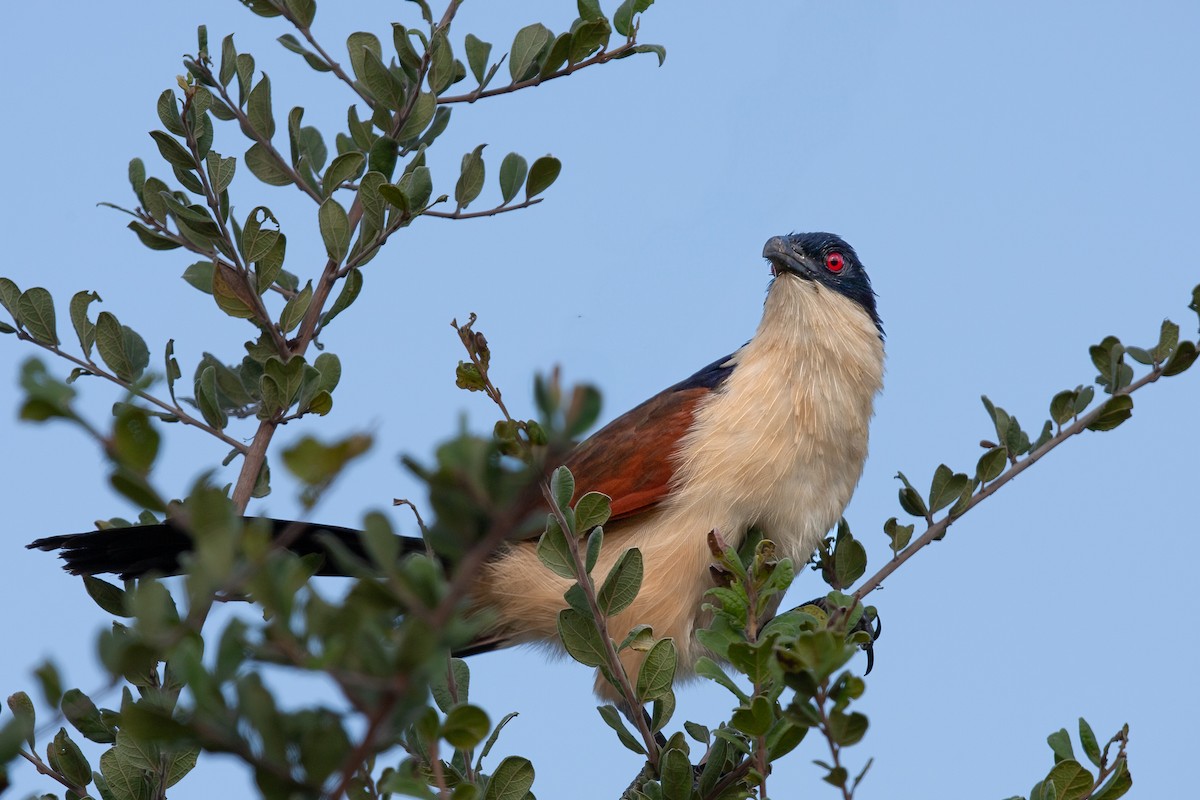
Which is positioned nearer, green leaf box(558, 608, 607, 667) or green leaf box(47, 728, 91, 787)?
green leaf box(558, 608, 607, 667)

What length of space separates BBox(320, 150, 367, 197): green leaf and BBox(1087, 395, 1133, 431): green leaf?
173cm

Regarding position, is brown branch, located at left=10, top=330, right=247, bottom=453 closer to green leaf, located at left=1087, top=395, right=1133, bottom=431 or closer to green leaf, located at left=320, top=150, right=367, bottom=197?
green leaf, located at left=320, top=150, right=367, bottom=197

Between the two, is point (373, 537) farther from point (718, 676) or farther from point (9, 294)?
point (9, 294)

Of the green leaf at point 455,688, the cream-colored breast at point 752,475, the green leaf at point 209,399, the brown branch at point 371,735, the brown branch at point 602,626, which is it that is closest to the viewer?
the brown branch at point 371,735

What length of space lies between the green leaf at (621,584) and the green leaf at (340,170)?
1043 millimetres

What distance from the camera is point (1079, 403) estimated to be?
2.76 metres

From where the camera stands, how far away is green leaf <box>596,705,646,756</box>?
2686 mm

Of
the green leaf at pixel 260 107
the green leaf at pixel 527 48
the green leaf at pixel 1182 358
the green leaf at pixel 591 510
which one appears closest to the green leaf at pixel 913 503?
the green leaf at pixel 1182 358

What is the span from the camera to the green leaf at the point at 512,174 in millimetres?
2771

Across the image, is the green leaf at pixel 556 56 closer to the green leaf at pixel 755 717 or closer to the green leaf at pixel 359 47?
the green leaf at pixel 359 47

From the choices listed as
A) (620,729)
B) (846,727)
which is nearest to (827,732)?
(846,727)

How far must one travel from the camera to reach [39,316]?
2697 mm

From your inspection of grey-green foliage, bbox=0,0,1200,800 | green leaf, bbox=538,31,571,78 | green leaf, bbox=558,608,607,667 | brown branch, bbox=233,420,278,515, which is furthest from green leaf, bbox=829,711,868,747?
green leaf, bbox=538,31,571,78

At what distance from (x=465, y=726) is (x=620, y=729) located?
1.75 meters
